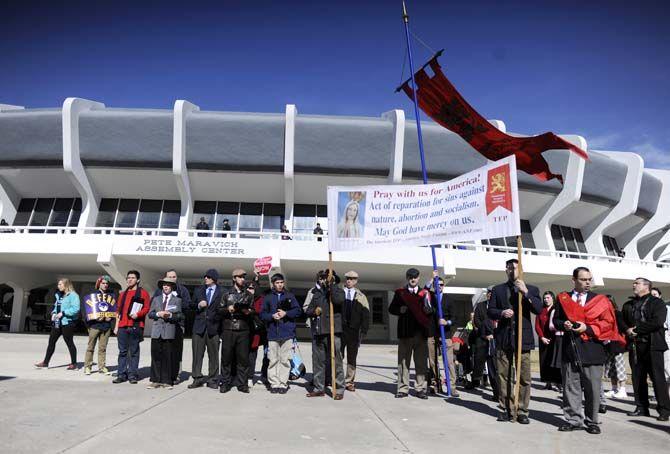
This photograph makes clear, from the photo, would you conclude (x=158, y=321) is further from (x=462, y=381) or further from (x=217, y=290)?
(x=462, y=381)

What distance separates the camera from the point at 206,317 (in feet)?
22.9

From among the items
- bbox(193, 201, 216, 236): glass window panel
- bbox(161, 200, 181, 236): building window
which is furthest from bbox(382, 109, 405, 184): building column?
bbox(161, 200, 181, 236): building window

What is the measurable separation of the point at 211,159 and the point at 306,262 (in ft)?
29.8

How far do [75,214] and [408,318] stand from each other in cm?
2731

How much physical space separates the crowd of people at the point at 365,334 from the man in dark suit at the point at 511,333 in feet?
0.04

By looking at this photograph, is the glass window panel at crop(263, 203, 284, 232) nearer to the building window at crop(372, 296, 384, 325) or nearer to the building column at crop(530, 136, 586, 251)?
the building window at crop(372, 296, 384, 325)

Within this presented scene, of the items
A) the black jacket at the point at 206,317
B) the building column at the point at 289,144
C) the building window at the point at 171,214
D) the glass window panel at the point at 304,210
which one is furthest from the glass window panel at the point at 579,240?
the black jacket at the point at 206,317

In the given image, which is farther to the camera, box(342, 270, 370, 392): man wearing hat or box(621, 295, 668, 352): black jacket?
box(342, 270, 370, 392): man wearing hat

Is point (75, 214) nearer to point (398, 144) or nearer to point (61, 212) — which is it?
point (61, 212)

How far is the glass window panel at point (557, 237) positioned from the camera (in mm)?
31263

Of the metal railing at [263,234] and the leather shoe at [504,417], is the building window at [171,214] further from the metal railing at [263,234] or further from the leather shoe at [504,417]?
the leather shoe at [504,417]

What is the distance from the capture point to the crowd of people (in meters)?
5.30

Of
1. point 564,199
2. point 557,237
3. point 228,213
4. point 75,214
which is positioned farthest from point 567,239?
point 75,214

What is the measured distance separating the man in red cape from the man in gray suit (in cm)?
537
